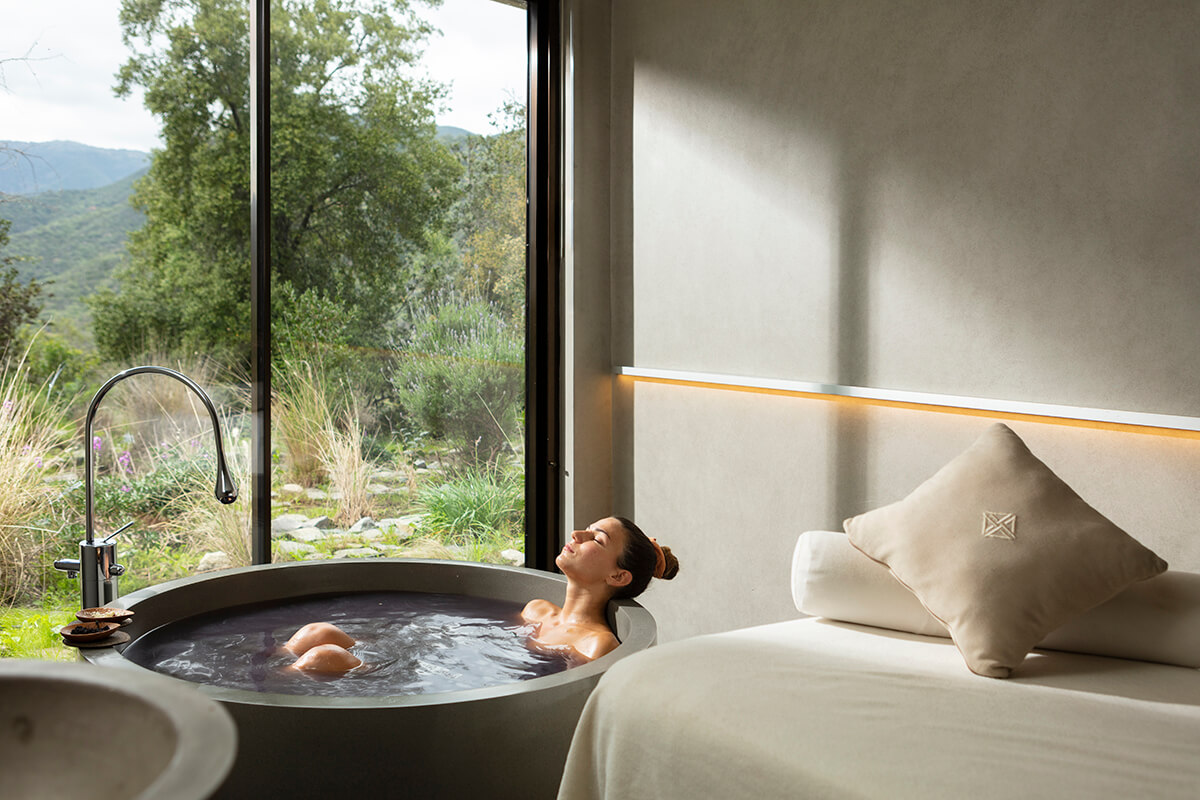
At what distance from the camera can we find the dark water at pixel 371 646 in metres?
2.04

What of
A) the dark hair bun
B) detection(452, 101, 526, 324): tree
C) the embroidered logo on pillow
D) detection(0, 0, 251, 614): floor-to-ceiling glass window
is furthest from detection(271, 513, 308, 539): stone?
the embroidered logo on pillow

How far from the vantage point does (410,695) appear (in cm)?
169

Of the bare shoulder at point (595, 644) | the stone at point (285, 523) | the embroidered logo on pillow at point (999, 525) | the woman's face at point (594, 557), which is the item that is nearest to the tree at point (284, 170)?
the stone at point (285, 523)

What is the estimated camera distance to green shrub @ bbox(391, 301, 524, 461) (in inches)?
135

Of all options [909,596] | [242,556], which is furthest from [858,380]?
[242,556]

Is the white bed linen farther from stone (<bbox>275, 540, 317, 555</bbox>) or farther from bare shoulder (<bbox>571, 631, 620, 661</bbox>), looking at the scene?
stone (<bbox>275, 540, 317, 555</bbox>)

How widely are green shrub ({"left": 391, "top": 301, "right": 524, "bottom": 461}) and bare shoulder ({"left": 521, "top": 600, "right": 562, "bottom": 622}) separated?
3.77 feet

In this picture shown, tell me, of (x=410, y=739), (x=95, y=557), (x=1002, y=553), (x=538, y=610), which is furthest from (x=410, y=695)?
(x=1002, y=553)

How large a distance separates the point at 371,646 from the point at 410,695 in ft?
2.02

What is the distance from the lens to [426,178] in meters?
3.40

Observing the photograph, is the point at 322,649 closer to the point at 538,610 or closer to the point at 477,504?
the point at 538,610

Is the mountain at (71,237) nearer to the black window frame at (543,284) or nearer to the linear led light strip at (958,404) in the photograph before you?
the black window frame at (543,284)

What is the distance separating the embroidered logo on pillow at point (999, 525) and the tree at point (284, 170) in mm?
2207

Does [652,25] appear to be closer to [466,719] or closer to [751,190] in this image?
[751,190]
